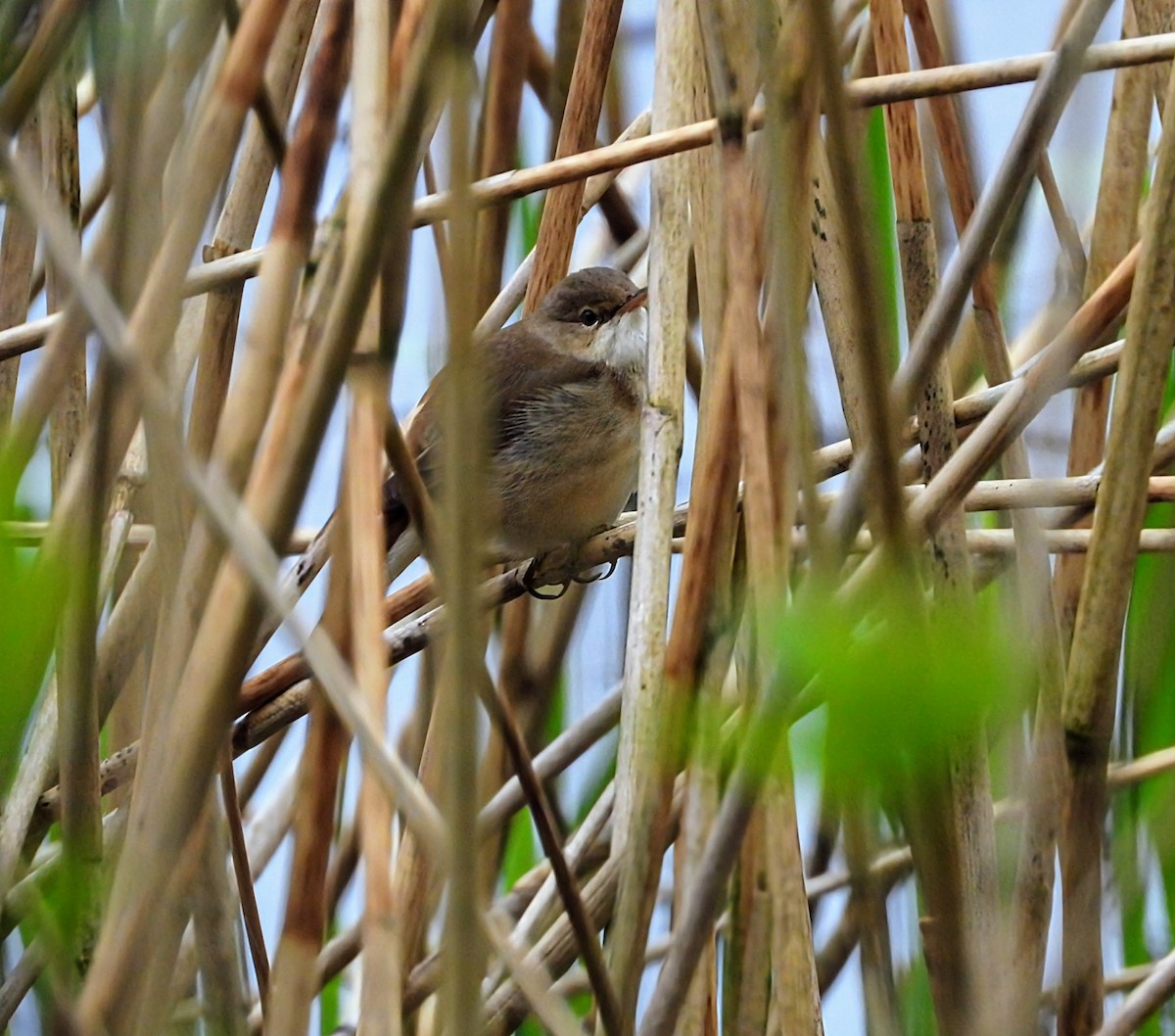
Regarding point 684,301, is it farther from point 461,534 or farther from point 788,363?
point 461,534

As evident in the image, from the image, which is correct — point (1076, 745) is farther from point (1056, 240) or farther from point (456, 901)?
point (1056, 240)

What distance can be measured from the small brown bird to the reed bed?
0.73 meters

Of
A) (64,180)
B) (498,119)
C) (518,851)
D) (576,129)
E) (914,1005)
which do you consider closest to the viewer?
(914,1005)

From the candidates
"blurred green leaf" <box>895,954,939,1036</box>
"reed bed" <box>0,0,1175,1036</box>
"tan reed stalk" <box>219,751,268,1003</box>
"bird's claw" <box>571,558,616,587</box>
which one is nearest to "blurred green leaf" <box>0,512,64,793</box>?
"reed bed" <box>0,0,1175,1036</box>

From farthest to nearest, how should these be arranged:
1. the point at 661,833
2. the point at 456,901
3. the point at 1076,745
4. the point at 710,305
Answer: the point at 710,305
the point at 1076,745
the point at 661,833
the point at 456,901

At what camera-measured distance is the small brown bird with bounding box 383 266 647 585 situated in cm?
311

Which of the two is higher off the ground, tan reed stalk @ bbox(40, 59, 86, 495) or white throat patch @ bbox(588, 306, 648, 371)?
tan reed stalk @ bbox(40, 59, 86, 495)

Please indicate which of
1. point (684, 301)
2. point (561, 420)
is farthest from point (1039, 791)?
point (561, 420)

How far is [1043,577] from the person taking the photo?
1484mm

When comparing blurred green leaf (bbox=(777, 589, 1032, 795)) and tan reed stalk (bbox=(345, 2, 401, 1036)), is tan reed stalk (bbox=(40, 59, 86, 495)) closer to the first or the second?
tan reed stalk (bbox=(345, 2, 401, 1036))

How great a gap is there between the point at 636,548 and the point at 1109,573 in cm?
55

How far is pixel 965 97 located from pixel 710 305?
0.86 meters

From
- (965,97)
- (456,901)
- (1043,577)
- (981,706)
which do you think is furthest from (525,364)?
(981,706)

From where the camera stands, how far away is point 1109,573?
1.46 m
